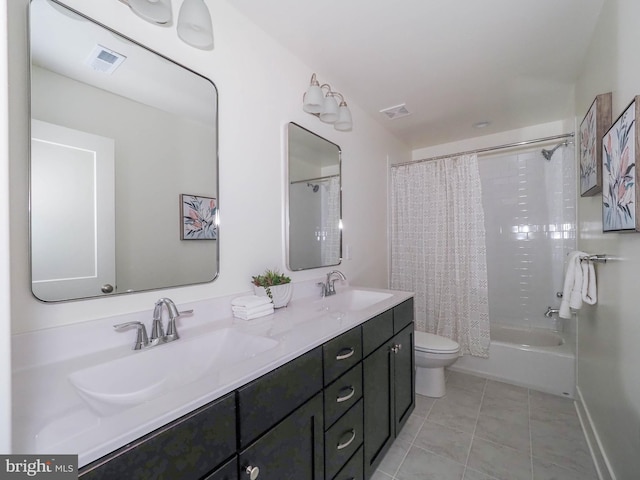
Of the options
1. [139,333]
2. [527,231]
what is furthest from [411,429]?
[527,231]

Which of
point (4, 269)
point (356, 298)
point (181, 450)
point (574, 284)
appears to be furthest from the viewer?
point (356, 298)

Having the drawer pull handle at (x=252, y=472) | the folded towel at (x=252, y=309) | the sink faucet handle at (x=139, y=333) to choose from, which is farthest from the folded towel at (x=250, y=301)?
the drawer pull handle at (x=252, y=472)

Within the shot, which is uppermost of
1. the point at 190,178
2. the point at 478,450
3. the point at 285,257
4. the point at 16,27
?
the point at 16,27

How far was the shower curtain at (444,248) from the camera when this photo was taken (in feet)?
8.29

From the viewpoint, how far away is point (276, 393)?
33.2 inches

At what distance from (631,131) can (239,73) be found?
1.61 meters

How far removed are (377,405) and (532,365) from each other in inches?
Answer: 67.5

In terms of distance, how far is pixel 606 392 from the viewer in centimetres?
143

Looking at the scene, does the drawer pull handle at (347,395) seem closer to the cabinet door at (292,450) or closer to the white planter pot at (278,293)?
the cabinet door at (292,450)

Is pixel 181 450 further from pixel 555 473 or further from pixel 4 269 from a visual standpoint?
pixel 555 473

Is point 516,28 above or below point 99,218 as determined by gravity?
above

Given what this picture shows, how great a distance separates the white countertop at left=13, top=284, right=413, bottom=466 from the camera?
0.51 m

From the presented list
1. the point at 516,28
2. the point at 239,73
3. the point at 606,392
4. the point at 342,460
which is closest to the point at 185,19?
the point at 239,73

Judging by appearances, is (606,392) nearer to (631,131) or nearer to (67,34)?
(631,131)
